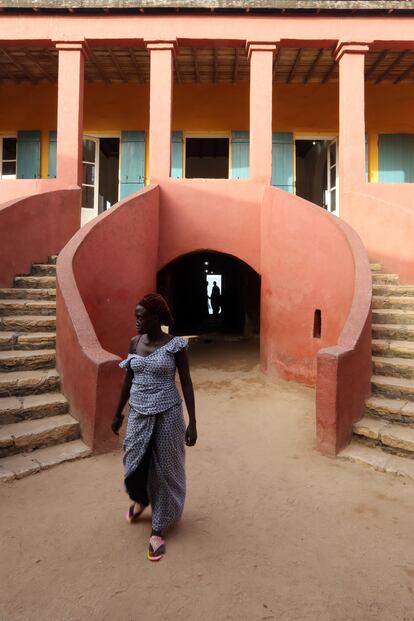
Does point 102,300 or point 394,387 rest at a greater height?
point 102,300

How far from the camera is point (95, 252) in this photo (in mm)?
5859

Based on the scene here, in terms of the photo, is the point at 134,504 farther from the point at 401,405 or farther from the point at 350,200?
the point at 350,200

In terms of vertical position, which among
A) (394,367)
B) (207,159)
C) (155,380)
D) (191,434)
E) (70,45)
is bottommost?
(191,434)

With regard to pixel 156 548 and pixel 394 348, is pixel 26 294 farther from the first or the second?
pixel 394 348

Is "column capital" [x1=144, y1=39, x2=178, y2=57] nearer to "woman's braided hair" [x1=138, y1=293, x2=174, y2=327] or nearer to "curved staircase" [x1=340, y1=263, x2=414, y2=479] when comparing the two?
"curved staircase" [x1=340, y1=263, x2=414, y2=479]

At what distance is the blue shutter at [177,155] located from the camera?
405 inches

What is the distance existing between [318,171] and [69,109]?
Result: 23.4 feet

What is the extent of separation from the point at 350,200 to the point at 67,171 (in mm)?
5101

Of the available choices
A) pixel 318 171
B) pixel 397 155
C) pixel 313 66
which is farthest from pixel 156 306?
pixel 318 171

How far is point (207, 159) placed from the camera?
16.1m

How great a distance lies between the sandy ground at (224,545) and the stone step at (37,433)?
0.39 m

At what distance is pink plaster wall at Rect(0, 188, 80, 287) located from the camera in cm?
627

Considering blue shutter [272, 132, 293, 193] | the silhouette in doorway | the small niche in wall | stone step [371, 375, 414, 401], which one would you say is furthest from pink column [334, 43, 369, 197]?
the silhouette in doorway

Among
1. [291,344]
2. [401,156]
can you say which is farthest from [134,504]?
[401,156]
